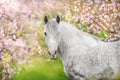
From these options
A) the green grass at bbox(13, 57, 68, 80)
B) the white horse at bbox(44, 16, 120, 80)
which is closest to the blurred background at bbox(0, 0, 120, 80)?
the green grass at bbox(13, 57, 68, 80)

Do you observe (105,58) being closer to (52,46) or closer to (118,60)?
(118,60)

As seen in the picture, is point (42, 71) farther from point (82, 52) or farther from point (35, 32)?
point (82, 52)

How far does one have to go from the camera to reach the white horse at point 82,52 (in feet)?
29.8

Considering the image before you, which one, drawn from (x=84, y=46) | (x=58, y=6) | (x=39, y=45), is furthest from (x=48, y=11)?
(x=84, y=46)

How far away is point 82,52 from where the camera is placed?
916 cm

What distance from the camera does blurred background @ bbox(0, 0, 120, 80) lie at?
1224cm

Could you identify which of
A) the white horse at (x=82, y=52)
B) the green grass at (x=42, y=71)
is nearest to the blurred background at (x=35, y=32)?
the green grass at (x=42, y=71)

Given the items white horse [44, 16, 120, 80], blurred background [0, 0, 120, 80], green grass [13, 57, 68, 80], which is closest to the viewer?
white horse [44, 16, 120, 80]

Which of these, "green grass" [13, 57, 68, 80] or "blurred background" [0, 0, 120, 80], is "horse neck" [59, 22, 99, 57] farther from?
"green grass" [13, 57, 68, 80]

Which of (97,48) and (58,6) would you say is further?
(58,6)

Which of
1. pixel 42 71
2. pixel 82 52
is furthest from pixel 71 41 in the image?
pixel 42 71

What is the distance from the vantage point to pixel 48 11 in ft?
53.6

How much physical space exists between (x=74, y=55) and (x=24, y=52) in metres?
3.70

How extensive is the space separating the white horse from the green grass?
3774 mm
